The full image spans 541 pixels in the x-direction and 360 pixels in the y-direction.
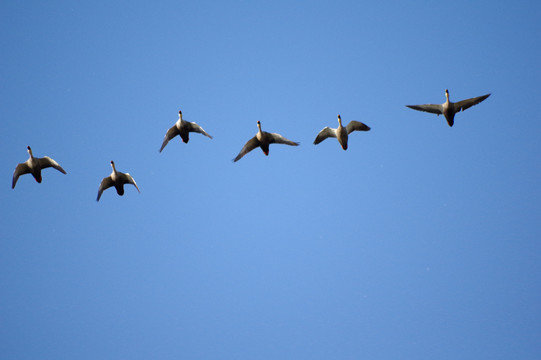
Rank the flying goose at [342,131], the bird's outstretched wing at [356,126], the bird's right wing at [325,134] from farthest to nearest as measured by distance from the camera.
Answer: the bird's right wing at [325,134]
the bird's outstretched wing at [356,126]
the flying goose at [342,131]

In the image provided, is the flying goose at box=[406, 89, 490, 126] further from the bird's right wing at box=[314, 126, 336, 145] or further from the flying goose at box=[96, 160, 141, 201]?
the flying goose at box=[96, 160, 141, 201]

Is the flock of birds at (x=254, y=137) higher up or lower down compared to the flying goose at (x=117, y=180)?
higher up

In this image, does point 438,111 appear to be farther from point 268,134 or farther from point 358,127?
point 268,134

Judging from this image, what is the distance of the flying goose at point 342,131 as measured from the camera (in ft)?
82.8

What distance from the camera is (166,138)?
2608 cm

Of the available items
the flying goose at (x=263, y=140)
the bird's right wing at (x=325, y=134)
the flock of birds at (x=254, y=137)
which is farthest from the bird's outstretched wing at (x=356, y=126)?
the flying goose at (x=263, y=140)

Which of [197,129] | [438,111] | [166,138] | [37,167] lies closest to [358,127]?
[438,111]

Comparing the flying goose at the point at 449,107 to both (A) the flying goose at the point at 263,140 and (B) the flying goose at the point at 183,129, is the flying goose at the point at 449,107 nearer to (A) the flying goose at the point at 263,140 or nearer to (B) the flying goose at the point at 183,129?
(A) the flying goose at the point at 263,140

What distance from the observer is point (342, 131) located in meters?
25.2

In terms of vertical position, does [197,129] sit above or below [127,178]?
above

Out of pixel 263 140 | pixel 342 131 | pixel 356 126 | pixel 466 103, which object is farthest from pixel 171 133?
pixel 466 103

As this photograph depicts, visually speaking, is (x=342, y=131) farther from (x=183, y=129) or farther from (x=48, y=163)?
(x=48, y=163)

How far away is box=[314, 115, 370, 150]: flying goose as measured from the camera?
82.8ft

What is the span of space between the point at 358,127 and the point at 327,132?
1614 mm
